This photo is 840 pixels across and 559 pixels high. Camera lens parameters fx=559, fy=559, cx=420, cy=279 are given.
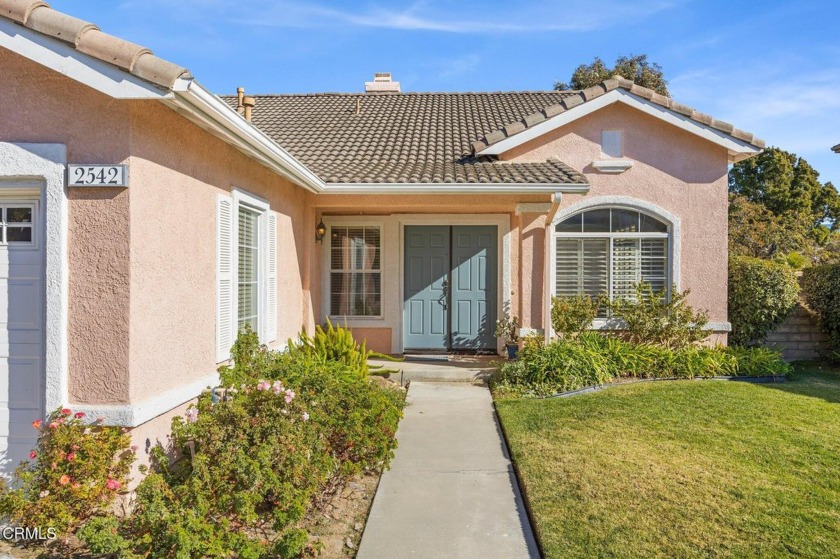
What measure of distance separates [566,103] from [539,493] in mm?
7633

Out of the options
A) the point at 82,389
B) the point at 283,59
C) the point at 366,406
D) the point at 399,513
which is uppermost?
the point at 283,59

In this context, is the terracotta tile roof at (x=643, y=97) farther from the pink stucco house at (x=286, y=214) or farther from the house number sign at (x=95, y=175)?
the house number sign at (x=95, y=175)

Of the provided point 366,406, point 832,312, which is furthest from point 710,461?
point 832,312

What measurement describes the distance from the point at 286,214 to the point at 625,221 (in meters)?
6.23

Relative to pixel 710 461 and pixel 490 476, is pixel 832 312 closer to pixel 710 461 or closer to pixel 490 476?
pixel 710 461

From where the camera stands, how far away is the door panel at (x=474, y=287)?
11047mm

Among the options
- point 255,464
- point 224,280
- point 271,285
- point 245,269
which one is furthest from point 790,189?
point 255,464

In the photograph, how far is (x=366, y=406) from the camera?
5.32 m

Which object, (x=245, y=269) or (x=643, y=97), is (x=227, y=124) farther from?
(x=643, y=97)

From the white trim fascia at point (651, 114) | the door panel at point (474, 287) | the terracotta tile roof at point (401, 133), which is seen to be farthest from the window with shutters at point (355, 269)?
the white trim fascia at point (651, 114)

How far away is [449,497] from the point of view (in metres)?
4.91

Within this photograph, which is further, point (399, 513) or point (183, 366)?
point (183, 366)

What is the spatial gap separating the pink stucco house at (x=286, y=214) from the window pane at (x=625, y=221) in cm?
3

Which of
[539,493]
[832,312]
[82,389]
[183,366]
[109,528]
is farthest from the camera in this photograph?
[832,312]
